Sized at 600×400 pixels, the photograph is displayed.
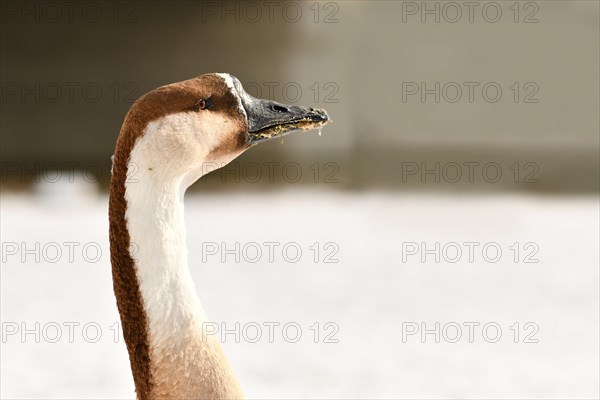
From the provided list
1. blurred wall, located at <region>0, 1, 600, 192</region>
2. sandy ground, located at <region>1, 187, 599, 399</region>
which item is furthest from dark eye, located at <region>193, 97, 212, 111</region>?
blurred wall, located at <region>0, 1, 600, 192</region>

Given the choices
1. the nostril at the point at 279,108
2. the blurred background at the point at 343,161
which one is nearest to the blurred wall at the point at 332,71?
the blurred background at the point at 343,161

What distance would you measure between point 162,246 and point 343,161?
682 centimetres

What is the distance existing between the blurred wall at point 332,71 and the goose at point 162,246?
557 centimetres

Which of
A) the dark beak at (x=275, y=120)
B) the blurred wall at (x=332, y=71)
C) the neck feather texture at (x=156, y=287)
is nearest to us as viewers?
Answer: the neck feather texture at (x=156, y=287)

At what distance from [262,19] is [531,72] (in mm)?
2479

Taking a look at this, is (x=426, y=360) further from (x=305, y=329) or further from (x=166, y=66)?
(x=166, y=66)

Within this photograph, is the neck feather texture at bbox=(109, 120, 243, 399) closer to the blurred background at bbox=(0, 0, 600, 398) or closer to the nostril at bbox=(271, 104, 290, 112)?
the nostril at bbox=(271, 104, 290, 112)

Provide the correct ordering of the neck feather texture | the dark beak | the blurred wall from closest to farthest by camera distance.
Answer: the neck feather texture, the dark beak, the blurred wall

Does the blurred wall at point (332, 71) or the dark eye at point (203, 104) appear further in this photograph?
the blurred wall at point (332, 71)

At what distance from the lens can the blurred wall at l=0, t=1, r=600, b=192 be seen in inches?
284

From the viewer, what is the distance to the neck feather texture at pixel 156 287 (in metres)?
1.35

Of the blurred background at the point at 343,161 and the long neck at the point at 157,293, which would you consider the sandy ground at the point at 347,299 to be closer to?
the blurred background at the point at 343,161

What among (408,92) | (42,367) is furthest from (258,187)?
(42,367)

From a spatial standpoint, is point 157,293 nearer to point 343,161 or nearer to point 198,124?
point 198,124
